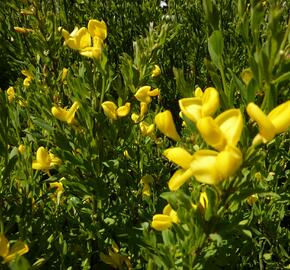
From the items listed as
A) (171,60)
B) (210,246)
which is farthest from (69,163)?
(171,60)

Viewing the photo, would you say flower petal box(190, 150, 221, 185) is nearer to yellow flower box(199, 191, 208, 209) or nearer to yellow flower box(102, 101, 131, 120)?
yellow flower box(199, 191, 208, 209)

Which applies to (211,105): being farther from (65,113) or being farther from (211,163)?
(65,113)

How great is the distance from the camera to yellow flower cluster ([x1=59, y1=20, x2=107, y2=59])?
1107mm

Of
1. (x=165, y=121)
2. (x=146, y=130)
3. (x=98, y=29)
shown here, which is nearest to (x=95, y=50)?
(x=98, y=29)

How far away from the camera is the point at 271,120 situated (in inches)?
23.4

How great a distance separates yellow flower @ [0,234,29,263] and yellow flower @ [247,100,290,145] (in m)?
0.56

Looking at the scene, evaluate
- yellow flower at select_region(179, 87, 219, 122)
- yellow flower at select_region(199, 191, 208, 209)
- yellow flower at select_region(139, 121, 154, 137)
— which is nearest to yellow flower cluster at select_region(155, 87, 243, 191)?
yellow flower at select_region(179, 87, 219, 122)

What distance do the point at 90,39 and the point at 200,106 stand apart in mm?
623

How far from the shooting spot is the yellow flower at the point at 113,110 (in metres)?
1.11

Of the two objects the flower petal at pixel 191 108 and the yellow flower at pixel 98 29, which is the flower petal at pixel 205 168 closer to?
the flower petal at pixel 191 108

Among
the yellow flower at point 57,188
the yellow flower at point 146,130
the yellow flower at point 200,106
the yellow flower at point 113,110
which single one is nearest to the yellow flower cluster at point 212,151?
the yellow flower at point 200,106

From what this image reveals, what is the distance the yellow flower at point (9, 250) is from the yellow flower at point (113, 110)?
1.53 feet

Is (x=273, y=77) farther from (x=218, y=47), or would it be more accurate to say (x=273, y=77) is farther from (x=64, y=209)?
(x=64, y=209)

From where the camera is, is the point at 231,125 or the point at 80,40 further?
the point at 80,40
